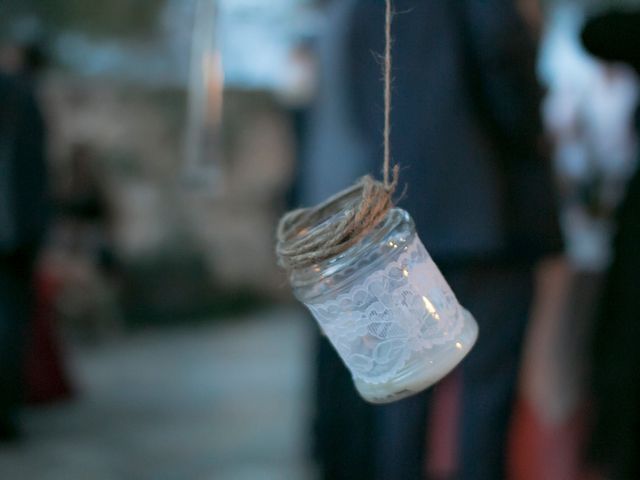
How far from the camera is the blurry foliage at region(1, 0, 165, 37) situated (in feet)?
18.6

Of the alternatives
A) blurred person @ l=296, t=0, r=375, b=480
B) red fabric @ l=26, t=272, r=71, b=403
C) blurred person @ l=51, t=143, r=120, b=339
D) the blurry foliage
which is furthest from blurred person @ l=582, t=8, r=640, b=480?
the blurry foliage

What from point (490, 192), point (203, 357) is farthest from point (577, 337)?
point (203, 357)

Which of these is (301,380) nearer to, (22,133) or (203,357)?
(203,357)

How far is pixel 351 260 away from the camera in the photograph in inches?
42.3

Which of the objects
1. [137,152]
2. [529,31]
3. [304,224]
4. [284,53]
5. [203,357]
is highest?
[529,31]

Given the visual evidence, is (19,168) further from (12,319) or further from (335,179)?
(335,179)

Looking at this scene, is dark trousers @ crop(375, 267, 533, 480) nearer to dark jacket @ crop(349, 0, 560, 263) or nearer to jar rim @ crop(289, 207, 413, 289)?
dark jacket @ crop(349, 0, 560, 263)

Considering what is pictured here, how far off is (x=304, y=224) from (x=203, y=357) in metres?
3.93

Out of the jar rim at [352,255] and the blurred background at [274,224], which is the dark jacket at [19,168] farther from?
the jar rim at [352,255]

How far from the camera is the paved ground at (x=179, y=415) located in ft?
10.4

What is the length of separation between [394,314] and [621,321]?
1488 mm

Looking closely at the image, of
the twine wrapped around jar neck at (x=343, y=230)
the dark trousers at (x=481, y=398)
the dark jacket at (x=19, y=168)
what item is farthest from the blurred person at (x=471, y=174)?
the dark jacket at (x=19, y=168)

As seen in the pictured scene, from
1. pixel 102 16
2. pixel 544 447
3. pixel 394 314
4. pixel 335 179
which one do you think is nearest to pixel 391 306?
pixel 394 314

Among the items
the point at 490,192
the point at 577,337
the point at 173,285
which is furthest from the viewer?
the point at 173,285
